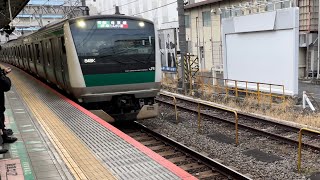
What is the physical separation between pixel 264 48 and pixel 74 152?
11633mm

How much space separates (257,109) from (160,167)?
9.56 metres

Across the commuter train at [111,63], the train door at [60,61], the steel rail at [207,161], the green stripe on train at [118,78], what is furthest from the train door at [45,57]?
the steel rail at [207,161]

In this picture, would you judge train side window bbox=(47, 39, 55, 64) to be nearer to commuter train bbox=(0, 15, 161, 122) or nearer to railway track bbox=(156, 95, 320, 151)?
commuter train bbox=(0, 15, 161, 122)

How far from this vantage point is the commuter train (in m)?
8.95

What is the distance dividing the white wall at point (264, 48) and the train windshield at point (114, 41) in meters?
6.69

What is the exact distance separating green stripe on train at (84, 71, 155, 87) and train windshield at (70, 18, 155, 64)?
0.33 meters

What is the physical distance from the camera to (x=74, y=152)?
5492 mm

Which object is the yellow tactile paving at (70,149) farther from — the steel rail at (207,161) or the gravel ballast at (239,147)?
the gravel ballast at (239,147)

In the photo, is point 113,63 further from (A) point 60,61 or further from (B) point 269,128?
(B) point 269,128

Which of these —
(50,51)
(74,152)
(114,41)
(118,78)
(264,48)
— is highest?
(114,41)

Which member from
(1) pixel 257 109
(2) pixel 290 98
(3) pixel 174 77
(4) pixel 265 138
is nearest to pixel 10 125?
(4) pixel 265 138

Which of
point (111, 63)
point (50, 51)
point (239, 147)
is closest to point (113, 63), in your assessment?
point (111, 63)

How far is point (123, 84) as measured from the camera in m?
9.29

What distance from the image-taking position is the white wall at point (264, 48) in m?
13.8
